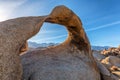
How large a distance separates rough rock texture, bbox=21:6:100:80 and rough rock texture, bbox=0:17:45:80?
3.30 ft

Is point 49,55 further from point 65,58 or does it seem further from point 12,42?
point 12,42

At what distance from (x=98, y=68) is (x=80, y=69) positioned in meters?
1.71

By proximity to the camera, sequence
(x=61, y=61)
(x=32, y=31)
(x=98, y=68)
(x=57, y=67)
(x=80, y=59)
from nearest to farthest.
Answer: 1. (x=32, y=31)
2. (x=57, y=67)
3. (x=61, y=61)
4. (x=80, y=59)
5. (x=98, y=68)

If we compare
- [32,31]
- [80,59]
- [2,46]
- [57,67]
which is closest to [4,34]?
[2,46]

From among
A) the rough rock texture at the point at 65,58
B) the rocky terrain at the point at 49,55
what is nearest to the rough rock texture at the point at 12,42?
the rocky terrain at the point at 49,55

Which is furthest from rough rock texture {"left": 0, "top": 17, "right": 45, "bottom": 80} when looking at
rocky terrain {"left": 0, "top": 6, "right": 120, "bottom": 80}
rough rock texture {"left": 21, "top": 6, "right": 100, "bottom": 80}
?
rough rock texture {"left": 21, "top": 6, "right": 100, "bottom": 80}

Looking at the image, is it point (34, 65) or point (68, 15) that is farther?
point (68, 15)

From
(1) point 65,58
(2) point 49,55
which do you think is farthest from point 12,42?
(1) point 65,58

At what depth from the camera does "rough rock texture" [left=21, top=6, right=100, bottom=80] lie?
7.55 metres

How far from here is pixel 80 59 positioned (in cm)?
918

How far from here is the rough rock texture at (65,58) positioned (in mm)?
7555

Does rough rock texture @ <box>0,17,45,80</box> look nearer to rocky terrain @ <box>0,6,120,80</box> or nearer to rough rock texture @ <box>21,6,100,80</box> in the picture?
rocky terrain @ <box>0,6,120,80</box>

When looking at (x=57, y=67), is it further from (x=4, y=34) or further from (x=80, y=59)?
(x=4, y=34)

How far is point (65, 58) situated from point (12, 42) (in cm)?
278
